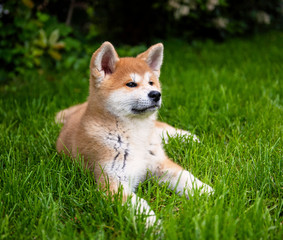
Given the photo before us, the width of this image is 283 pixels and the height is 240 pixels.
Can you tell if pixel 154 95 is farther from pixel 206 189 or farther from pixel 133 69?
pixel 206 189

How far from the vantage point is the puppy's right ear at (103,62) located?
97.1 inches

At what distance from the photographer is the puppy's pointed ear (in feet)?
9.25

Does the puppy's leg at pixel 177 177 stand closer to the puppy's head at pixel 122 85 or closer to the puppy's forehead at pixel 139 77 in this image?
the puppy's head at pixel 122 85

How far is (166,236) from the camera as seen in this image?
1.71m

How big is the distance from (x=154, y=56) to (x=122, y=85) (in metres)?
0.53

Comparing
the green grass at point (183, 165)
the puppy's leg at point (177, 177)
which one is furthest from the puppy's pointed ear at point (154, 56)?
the puppy's leg at point (177, 177)

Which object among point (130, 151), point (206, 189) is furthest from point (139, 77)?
point (206, 189)

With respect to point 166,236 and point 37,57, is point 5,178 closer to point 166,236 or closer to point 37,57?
point 166,236

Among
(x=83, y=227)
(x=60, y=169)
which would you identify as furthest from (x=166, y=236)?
(x=60, y=169)

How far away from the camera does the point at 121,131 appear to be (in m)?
2.43

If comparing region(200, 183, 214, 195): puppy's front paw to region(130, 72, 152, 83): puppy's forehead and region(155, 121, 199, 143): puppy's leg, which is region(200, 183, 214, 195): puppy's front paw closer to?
region(155, 121, 199, 143): puppy's leg

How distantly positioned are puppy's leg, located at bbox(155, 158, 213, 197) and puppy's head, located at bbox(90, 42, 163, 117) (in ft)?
1.35

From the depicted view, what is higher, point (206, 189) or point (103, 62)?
point (103, 62)

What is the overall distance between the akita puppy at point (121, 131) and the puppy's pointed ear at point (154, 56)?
0.17 meters
